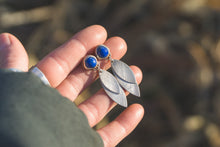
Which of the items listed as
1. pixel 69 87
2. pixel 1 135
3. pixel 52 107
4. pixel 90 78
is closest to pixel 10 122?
pixel 1 135

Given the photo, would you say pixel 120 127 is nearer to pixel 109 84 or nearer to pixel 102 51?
pixel 109 84

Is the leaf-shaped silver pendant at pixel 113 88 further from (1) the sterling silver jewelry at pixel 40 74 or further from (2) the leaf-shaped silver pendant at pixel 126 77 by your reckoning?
(1) the sterling silver jewelry at pixel 40 74

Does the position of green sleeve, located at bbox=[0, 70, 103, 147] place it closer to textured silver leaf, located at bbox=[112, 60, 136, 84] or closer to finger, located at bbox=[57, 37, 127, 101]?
finger, located at bbox=[57, 37, 127, 101]

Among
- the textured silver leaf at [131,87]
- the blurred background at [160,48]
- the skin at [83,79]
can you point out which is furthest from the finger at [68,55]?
the blurred background at [160,48]

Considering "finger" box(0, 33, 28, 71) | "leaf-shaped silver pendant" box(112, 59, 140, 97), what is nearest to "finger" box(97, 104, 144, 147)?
"leaf-shaped silver pendant" box(112, 59, 140, 97)

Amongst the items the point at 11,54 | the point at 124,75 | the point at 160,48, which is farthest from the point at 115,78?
the point at 160,48

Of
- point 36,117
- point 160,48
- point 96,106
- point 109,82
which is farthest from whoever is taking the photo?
point 160,48
